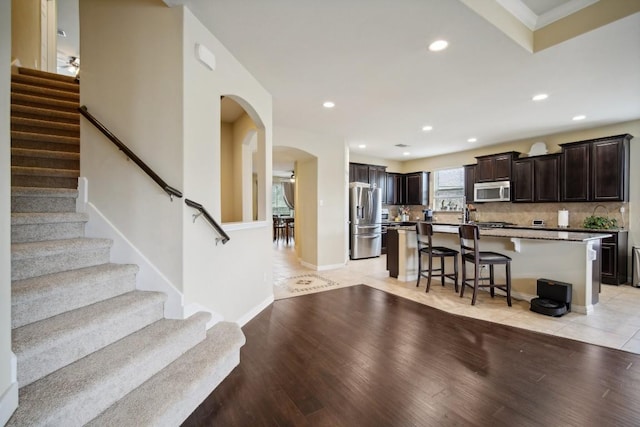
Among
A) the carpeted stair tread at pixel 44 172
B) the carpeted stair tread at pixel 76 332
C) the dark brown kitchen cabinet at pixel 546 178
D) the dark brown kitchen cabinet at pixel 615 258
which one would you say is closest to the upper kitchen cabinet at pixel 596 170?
the dark brown kitchen cabinet at pixel 546 178

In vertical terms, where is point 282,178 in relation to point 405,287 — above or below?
above

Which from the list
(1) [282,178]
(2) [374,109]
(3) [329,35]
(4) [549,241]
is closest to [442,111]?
(2) [374,109]

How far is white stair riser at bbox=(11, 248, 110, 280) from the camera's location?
5.71ft

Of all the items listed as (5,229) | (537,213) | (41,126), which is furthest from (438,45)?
(537,213)

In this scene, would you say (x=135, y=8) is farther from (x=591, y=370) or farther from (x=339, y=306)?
(x=591, y=370)

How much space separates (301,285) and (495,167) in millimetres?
5158

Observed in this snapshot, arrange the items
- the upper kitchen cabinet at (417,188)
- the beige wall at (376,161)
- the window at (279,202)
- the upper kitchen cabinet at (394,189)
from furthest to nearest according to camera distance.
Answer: the window at (279,202) → the upper kitchen cabinet at (394,189) → the upper kitchen cabinet at (417,188) → the beige wall at (376,161)

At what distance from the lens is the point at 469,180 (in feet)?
22.6

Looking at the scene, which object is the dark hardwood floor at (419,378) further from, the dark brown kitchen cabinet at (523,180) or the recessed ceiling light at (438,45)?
the dark brown kitchen cabinet at (523,180)

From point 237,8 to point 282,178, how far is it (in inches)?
427

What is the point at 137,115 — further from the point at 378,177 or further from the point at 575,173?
the point at 575,173

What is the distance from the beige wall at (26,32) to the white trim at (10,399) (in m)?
4.78

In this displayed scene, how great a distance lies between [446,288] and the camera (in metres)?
4.25

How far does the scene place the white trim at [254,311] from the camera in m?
2.94
